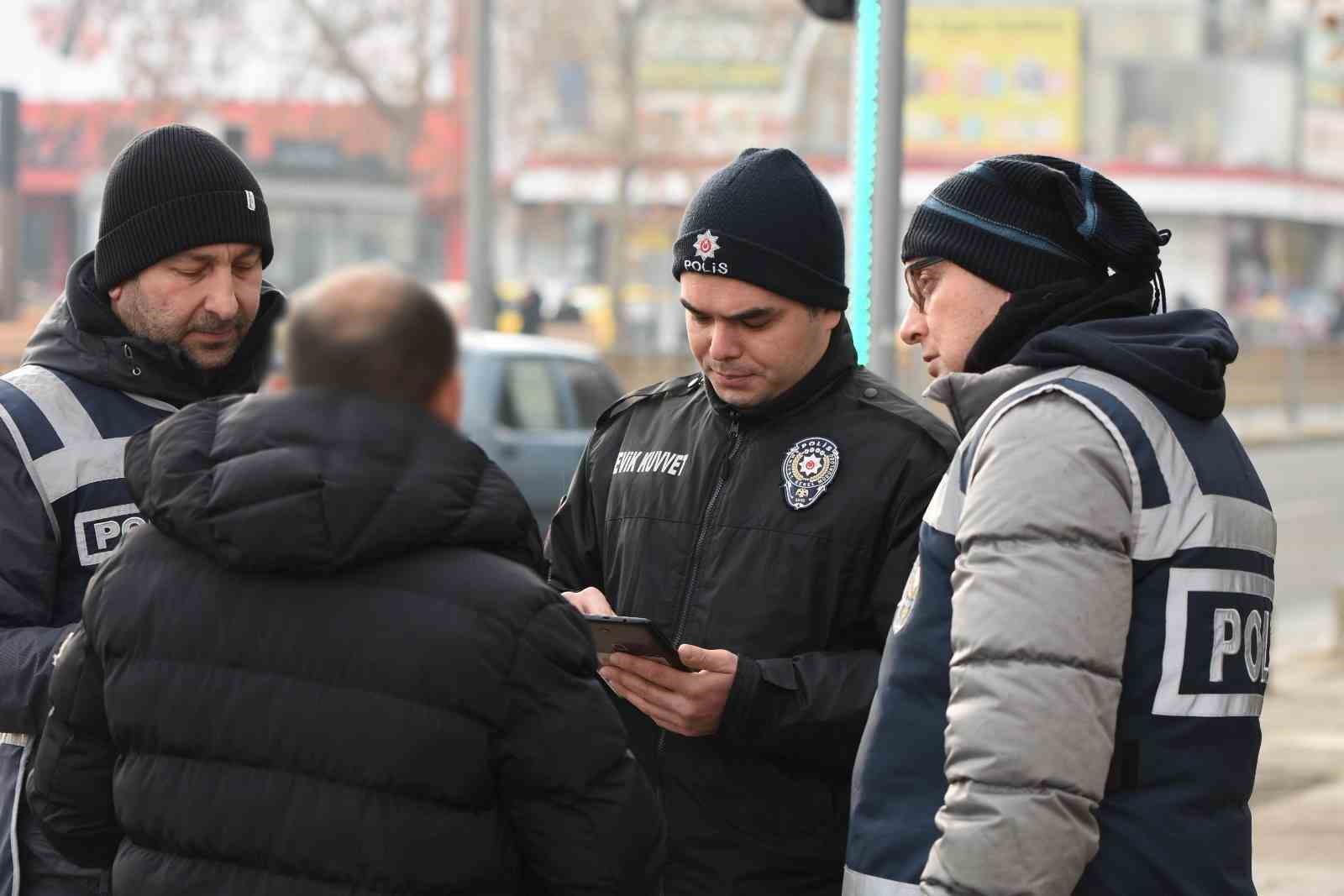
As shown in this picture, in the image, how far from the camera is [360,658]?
7.32ft

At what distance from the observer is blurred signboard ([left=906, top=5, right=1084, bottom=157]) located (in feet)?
176

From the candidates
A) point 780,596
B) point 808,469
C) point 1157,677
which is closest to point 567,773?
point 1157,677

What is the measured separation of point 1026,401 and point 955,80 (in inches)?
2080

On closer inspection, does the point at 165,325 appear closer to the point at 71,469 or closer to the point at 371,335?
the point at 71,469

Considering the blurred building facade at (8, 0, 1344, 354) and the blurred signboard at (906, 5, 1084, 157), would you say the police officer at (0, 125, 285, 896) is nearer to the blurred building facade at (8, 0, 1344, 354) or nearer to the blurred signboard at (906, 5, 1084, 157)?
the blurred building facade at (8, 0, 1344, 354)

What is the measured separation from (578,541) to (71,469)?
2.99 ft

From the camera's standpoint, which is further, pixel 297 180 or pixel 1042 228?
pixel 297 180

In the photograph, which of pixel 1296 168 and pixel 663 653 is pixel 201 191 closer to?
pixel 663 653

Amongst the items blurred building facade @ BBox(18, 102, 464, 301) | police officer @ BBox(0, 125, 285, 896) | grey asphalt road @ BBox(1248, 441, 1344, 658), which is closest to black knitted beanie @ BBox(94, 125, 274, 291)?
police officer @ BBox(0, 125, 285, 896)

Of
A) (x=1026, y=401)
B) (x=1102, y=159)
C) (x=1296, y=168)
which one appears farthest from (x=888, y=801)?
(x=1296, y=168)

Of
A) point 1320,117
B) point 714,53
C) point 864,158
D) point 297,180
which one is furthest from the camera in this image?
point 1320,117

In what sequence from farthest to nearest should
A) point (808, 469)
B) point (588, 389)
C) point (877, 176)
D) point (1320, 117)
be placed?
point (1320, 117), point (588, 389), point (877, 176), point (808, 469)

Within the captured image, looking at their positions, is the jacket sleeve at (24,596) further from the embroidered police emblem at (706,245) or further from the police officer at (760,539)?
the embroidered police emblem at (706,245)

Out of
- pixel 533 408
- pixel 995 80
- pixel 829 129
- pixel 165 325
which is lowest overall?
pixel 533 408
